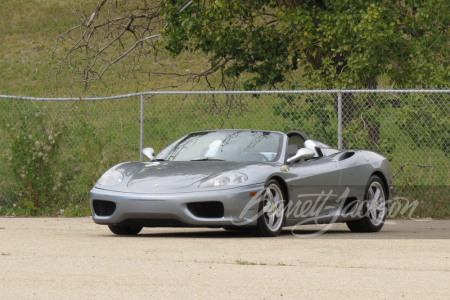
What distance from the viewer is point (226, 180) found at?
8.67m

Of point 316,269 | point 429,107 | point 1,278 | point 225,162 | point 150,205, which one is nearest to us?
point 1,278

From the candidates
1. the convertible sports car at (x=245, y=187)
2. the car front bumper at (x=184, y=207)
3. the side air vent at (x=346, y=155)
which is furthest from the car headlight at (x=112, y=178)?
the side air vent at (x=346, y=155)

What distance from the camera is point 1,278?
5.64 metres

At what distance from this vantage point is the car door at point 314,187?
30.7 feet

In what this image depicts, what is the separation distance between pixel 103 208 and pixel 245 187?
1711 mm

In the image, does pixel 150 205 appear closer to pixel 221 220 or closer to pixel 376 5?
pixel 221 220

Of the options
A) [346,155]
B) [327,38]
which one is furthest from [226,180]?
[327,38]

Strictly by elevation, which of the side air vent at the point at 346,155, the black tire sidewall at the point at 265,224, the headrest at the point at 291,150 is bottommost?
the black tire sidewall at the point at 265,224

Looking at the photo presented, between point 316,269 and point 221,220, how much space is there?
2.48 meters

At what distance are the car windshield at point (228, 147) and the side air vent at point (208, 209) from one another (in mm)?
981

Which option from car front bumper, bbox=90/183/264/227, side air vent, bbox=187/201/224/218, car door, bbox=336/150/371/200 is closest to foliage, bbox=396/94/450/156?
car door, bbox=336/150/371/200

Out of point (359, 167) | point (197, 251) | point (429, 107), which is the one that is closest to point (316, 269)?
point (197, 251)

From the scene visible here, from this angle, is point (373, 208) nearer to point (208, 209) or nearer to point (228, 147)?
point (228, 147)

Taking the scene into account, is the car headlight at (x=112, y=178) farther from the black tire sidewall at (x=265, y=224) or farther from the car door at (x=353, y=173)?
the car door at (x=353, y=173)
